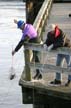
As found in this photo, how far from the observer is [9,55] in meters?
32.4

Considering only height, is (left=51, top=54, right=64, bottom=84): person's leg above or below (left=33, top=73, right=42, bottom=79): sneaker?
above

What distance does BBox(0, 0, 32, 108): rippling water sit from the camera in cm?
2058

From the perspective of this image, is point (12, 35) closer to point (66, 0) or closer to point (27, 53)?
point (66, 0)

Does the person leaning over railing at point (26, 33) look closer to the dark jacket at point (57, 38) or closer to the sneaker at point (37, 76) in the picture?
the dark jacket at point (57, 38)

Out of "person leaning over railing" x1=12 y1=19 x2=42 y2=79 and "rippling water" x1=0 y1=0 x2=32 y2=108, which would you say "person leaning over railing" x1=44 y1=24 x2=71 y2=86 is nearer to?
"person leaning over railing" x1=12 y1=19 x2=42 y2=79

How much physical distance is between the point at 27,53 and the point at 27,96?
1.00m

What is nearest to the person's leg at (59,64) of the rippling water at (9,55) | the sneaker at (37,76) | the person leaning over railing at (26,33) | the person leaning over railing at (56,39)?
the person leaning over railing at (56,39)

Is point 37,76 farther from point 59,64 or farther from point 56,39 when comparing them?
point 56,39

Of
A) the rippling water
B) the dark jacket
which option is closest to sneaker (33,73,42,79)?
the dark jacket

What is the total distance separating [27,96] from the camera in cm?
995

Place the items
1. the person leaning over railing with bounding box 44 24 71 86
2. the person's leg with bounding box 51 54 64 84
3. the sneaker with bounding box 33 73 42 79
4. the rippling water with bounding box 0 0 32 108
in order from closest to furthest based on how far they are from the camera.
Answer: the person leaning over railing with bounding box 44 24 71 86 < the person's leg with bounding box 51 54 64 84 < the sneaker with bounding box 33 73 42 79 < the rippling water with bounding box 0 0 32 108

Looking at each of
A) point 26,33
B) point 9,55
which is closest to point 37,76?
point 26,33

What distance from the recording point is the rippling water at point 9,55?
20577 mm

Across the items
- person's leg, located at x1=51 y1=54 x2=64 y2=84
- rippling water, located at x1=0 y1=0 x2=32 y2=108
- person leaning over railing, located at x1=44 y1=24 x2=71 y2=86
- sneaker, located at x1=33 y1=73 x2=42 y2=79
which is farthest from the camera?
rippling water, located at x1=0 y1=0 x2=32 y2=108
